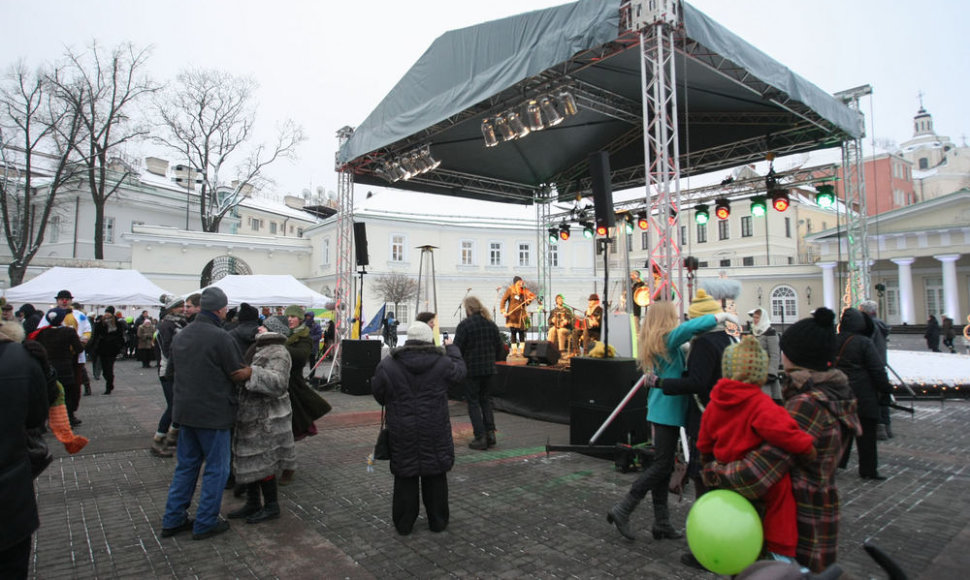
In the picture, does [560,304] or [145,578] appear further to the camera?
[560,304]

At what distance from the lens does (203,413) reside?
13.3 ft

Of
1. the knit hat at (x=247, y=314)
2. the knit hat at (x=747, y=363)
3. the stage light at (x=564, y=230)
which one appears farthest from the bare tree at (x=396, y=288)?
the knit hat at (x=747, y=363)

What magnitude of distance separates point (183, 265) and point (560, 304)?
36.2 metres

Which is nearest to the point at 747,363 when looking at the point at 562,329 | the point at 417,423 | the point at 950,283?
the point at 417,423

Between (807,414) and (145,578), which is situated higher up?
(807,414)

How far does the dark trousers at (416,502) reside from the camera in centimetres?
416

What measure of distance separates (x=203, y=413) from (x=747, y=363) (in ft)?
12.3

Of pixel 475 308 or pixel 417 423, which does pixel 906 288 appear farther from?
pixel 417 423

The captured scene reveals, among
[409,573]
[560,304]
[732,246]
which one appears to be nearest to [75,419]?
[409,573]

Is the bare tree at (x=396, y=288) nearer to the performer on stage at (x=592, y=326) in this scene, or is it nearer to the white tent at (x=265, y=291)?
the white tent at (x=265, y=291)

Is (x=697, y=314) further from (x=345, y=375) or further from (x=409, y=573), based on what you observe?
(x=345, y=375)

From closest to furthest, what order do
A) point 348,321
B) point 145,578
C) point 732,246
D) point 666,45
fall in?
point 145,578, point 666,45, point 348,321, point 732,246

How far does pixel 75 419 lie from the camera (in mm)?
8516

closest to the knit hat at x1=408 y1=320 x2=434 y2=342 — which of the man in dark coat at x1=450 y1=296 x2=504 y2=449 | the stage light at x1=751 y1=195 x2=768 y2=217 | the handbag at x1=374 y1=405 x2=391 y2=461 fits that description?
the handbag at x1=374 y1=405 x2=391 y2=461
